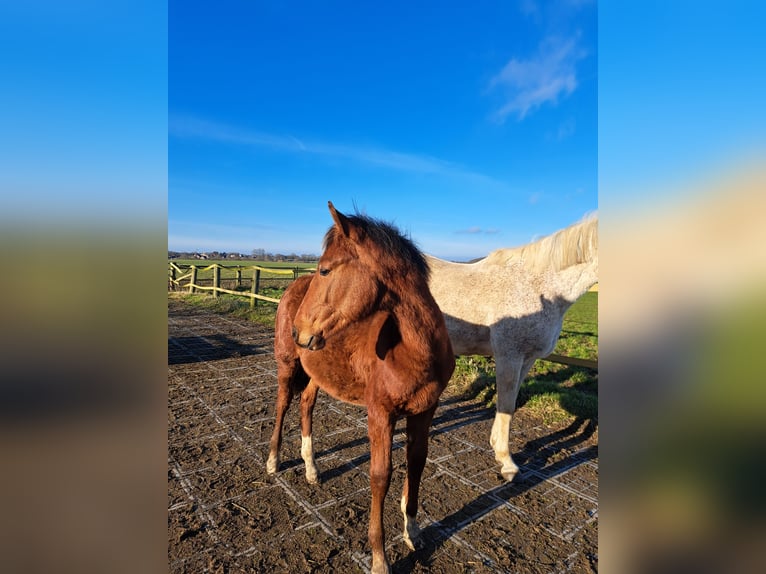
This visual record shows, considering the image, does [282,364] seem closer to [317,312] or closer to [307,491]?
[307,491]

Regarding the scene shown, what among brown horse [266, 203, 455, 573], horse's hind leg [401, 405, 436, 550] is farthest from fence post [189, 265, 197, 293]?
horse's hind leg [401, 405, 436, 550]

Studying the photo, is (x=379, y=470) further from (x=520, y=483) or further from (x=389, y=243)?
(x=520, y=483)

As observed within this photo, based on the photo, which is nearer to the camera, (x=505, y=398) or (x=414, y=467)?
(x=414, y=467)

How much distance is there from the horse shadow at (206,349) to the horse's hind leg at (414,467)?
5500 mm

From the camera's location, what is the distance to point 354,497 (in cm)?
295

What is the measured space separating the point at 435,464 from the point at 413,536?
1047 millimetres

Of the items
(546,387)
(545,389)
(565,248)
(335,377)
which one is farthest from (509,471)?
(546,387)

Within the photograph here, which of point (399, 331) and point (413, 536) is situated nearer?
point (399, 331)

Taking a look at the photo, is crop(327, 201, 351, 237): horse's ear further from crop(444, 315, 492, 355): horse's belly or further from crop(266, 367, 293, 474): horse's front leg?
crop(444, 315, 492, 355): horse's belly

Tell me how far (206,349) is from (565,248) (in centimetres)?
697
